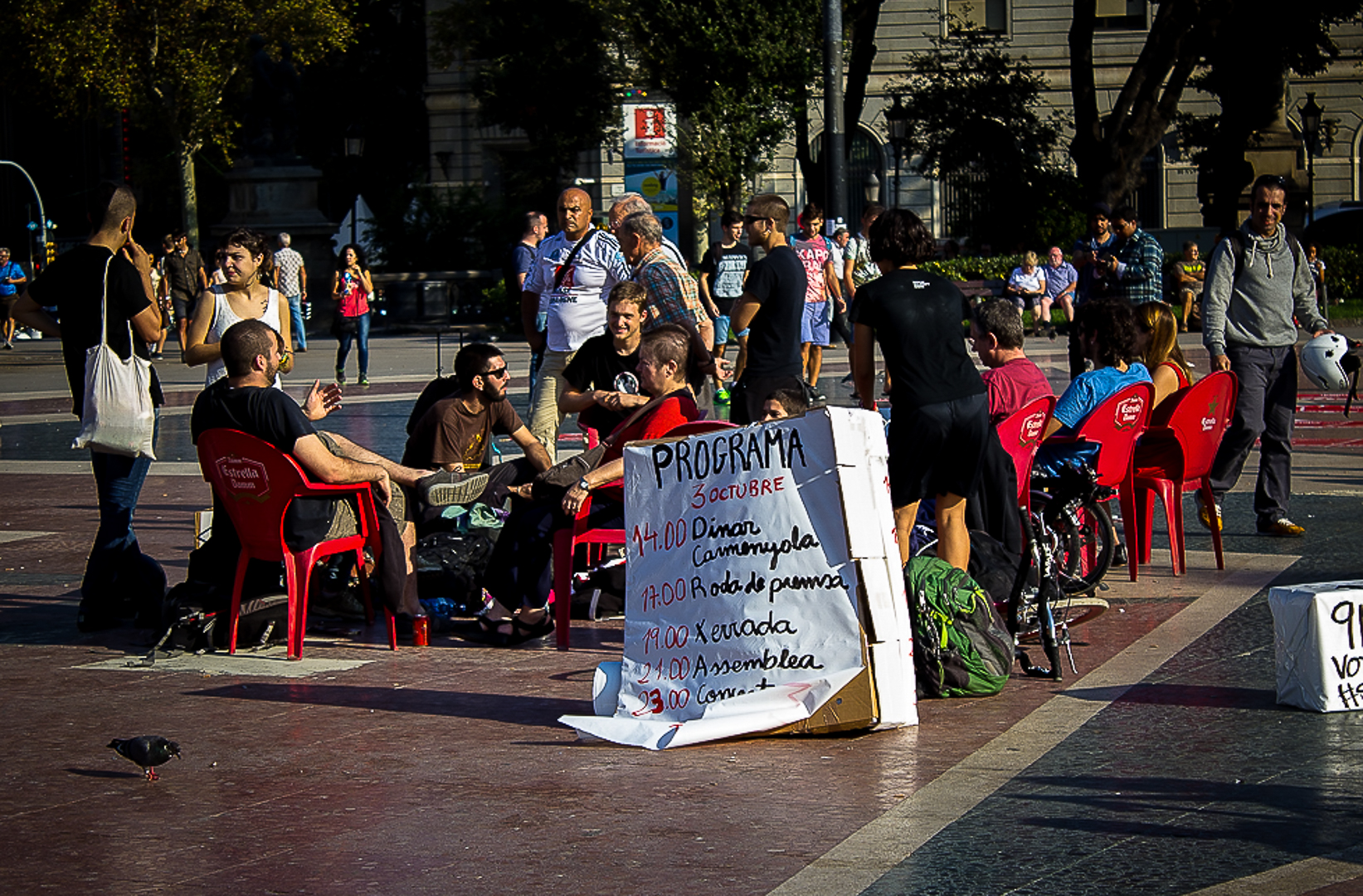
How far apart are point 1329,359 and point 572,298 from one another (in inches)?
177

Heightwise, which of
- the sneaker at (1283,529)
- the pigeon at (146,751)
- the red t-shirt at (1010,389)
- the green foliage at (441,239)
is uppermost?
the green foliage at (441,239)

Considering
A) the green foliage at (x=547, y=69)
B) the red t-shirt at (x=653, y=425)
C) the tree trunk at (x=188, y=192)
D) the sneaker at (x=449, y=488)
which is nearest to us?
the red t-shirt at (x=653, y=425)

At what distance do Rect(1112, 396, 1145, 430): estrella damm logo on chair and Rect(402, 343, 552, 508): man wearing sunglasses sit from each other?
260 centimetres

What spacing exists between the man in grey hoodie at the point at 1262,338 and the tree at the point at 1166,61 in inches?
804

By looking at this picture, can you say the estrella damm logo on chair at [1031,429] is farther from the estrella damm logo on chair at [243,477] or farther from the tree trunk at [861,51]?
the tree trunk at [861,51]

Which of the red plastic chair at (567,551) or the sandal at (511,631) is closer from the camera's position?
the red plastic chair at (567,551)

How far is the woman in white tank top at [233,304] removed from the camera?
826cm

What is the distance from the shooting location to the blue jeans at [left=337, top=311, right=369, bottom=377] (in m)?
21.1

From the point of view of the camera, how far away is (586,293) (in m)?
10.8

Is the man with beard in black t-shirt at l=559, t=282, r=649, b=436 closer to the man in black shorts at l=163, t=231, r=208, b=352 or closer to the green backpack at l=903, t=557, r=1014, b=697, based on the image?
the green backpack at l=903, t=557, r=1014, b=697

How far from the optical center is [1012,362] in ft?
26.8

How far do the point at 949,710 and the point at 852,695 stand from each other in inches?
22.7

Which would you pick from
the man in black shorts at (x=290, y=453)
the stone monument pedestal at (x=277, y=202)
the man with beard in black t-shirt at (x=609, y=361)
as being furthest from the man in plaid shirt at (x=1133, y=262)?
the stone monument pedestal at (x=277, y=202)

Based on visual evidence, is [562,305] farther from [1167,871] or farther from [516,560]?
[1167,871]
